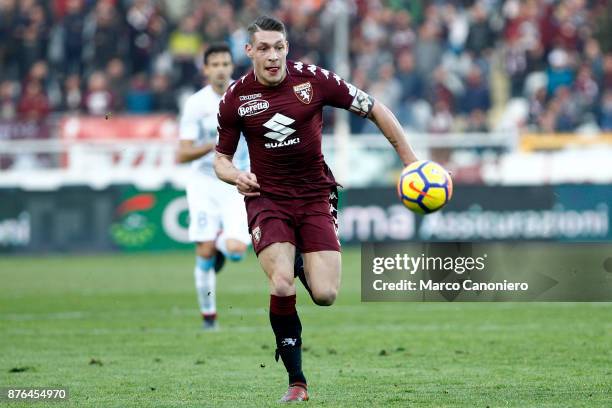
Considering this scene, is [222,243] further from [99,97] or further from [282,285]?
[99,97]

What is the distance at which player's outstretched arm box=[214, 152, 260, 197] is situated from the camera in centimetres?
842

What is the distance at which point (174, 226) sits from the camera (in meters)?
22.8

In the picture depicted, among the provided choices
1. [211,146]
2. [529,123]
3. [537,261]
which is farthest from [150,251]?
[537,261]

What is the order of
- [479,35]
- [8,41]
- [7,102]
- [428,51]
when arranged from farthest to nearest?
1. [479,35]
2. [428,51]
3. [8,41]
4. [7,102]

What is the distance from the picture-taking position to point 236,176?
8555 millimetres

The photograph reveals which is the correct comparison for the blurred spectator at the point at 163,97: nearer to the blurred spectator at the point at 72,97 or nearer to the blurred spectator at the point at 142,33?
the blurred spectator at the point at 142,33

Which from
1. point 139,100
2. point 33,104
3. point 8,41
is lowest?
point 33,104

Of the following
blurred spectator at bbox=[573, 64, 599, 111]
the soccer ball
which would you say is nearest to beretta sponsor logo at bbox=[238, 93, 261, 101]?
the soccer ball

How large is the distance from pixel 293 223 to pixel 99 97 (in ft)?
58.1

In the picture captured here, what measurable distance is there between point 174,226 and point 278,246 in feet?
47.7

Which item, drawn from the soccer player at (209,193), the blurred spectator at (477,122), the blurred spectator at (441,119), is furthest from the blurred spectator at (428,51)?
→ the soccer player at (209,193)

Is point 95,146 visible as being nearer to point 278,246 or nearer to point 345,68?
point 345,68

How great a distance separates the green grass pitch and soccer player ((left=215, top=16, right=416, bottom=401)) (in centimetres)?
72

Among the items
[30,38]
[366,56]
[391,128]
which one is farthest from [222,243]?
[30,38]
